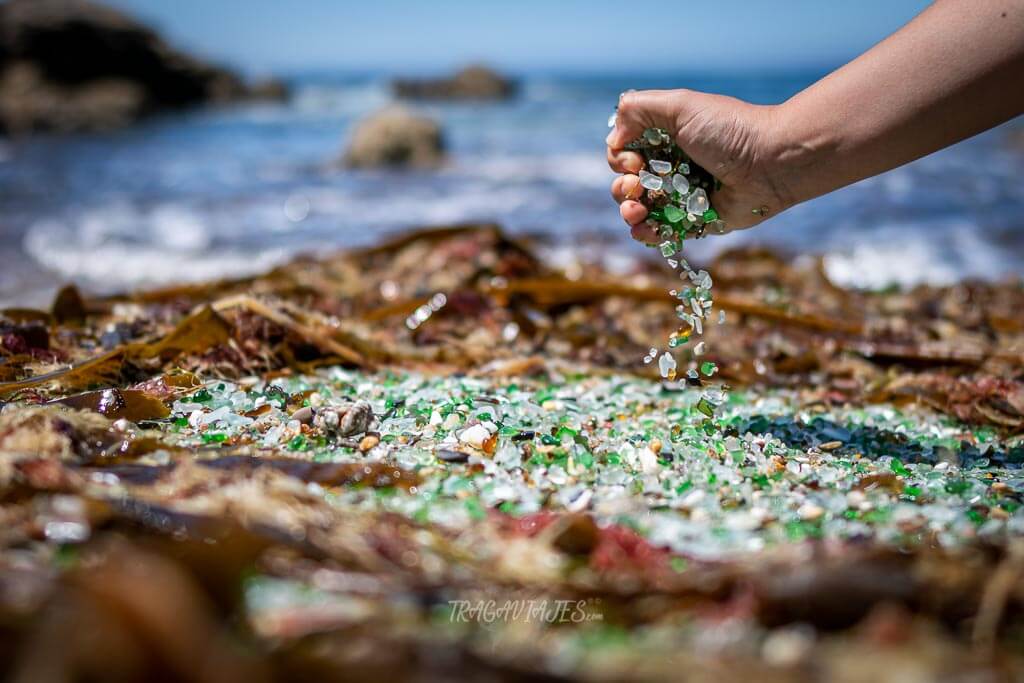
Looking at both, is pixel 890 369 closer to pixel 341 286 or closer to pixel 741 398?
pixel 741 398

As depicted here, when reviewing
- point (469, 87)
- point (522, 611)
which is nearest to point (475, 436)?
point (522, 611)

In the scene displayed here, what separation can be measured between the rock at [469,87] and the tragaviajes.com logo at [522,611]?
116 feet

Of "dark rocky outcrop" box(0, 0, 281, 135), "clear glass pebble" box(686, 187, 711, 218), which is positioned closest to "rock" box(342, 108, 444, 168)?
"clear glass pebble" box(686, 187, 711, 218)

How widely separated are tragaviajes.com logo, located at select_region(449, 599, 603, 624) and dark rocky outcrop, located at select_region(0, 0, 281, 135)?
2678cm

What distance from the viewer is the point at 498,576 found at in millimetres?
1272

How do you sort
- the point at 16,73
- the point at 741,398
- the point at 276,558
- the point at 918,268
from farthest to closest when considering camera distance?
the point at 16,73
the point at 918,268
the point at 741,398
the point at 276,558

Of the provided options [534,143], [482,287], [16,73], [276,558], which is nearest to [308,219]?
[482,287]

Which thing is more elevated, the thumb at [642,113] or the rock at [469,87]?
the rock at [469,87]

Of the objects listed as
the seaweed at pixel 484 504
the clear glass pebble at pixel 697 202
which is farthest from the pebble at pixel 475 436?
the clear glass pebble at pixel 697 202

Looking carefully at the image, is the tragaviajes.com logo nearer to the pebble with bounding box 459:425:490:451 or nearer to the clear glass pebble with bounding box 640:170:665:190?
the pebble with bounding box 459:425:490:451

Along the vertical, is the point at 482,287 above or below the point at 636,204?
below

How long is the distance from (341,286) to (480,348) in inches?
67.7

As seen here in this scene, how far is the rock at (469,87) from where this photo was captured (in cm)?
3462

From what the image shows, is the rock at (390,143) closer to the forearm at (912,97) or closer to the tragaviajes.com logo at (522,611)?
the forearm at (912,97)
